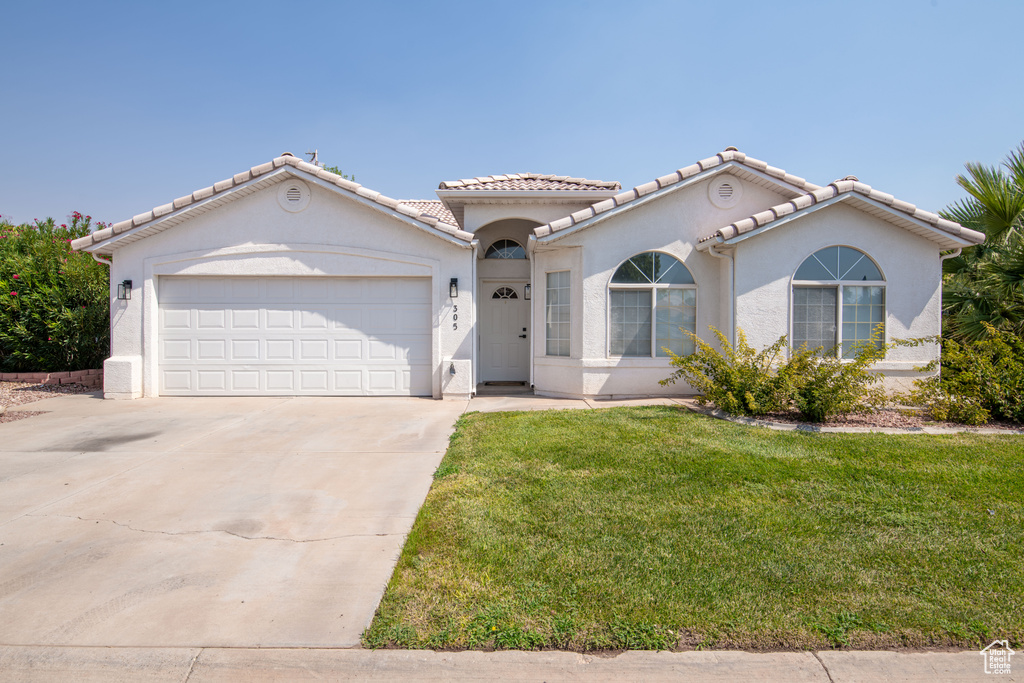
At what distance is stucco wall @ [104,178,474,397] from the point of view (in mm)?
10797

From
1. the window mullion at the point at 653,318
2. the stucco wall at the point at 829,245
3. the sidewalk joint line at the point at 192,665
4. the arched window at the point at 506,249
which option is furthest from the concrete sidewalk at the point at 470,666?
the arched window at the point at 506,249

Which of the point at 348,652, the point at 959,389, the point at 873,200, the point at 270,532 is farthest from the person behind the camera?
the point at 873,200

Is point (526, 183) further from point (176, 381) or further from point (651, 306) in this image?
point (176, 381)

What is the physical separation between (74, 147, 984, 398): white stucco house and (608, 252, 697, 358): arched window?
3 centimetres

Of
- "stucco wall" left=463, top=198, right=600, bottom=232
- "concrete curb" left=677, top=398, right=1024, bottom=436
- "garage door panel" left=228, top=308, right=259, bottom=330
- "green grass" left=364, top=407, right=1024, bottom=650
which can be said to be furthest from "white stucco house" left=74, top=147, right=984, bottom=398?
"green grass" left=364, top=407, right=1024, bottom=650

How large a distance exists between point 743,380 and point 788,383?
60 cm

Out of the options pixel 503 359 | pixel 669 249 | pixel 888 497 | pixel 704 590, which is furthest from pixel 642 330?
pixel 704 590

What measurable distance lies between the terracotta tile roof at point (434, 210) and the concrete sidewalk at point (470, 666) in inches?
451

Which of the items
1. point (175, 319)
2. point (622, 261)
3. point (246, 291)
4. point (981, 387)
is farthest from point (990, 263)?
point (175, 319)

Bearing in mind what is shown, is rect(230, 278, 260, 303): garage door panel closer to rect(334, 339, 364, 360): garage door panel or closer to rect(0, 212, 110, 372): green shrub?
rect(334, 339, 364, 360): garage door panel

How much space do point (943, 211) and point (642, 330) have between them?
6.73m

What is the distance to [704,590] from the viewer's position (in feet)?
10.8

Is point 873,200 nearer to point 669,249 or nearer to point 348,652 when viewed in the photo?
point 669,249

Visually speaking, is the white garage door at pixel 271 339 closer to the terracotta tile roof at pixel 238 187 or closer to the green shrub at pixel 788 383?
the terracotta tile roof at pixel 238 187
